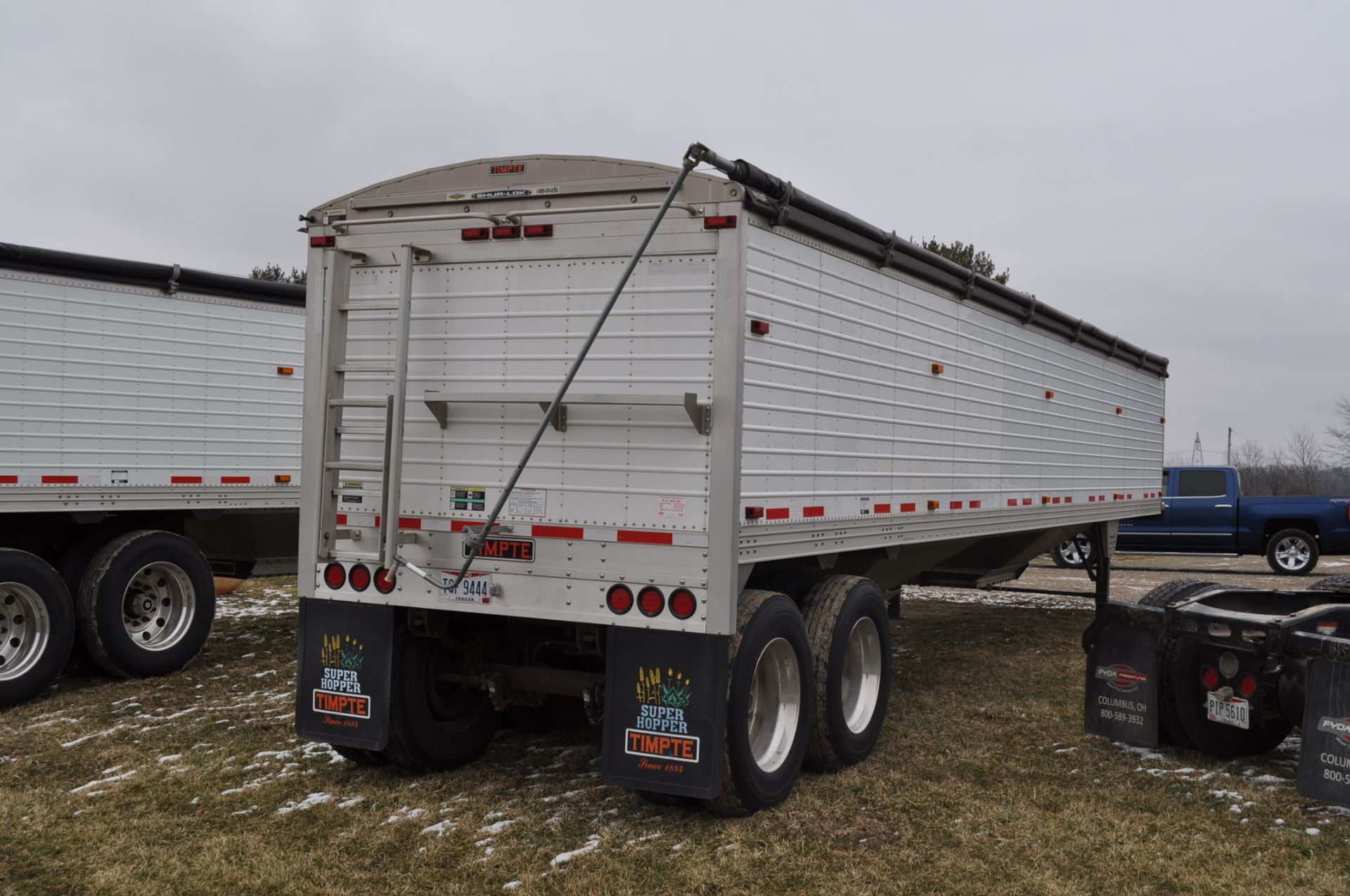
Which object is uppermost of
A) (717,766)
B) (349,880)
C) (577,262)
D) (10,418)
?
(577,262)

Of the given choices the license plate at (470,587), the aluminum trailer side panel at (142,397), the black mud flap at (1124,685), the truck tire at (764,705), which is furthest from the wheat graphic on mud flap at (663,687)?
the aluminum trailer side panel at (142,397)

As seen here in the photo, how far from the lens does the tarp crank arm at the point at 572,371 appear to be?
4887mm

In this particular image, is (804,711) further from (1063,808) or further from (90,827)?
(90,827)

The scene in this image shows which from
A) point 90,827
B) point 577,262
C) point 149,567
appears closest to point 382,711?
point 90,827

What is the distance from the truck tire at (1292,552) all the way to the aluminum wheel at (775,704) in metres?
16.7

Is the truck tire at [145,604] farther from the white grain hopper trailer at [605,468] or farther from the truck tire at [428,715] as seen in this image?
the truck tire at [428,715]

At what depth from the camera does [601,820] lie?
5.32 m

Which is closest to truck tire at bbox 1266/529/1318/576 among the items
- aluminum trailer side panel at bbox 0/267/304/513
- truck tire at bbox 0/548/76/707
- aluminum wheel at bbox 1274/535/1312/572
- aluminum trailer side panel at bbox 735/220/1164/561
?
aluminum wheel at bbox 1274/535/1312/572

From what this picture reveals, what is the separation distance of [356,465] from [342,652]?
1019mm

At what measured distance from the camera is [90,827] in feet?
17.1

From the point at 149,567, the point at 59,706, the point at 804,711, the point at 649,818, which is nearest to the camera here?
the point at 649,818

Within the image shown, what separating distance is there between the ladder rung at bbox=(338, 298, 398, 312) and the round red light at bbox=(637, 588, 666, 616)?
6.43 ft

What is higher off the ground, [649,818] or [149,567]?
[149,567]

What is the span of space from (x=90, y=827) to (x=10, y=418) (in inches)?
156
